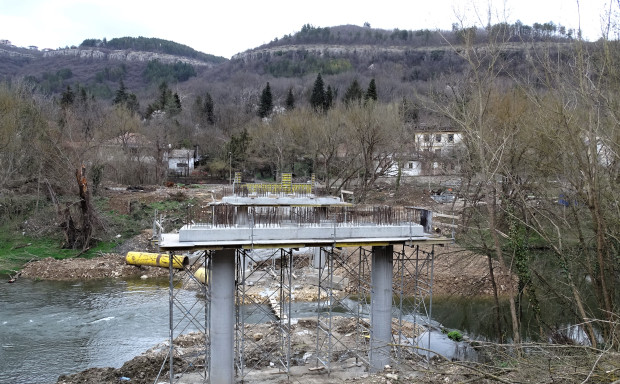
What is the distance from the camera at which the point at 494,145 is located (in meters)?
19.6

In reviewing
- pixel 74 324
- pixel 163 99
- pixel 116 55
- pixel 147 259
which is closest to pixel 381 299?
pixel 74 324

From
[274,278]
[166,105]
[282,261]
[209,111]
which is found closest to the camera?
[274,278]

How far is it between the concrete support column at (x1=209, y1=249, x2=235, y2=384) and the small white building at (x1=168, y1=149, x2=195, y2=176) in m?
52.7

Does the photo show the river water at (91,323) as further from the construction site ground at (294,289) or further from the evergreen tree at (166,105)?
the evergreen tree at (166,105)

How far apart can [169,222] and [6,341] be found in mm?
18431

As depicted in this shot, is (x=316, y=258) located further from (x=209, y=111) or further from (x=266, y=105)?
(x=209, y=111)

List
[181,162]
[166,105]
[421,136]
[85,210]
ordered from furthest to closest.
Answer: [166,105], [181,162], [421,136], [85,210]

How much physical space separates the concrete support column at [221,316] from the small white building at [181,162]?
5272cm

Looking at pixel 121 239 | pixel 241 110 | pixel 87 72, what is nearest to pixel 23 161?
pixel 121 239

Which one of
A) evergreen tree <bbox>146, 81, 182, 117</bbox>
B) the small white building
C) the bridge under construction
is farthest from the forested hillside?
the bridge under construction

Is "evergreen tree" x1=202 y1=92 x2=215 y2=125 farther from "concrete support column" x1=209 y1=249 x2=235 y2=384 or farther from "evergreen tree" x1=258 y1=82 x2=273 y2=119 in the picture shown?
"concrete support column" x1=209 y1=249 x2=235 y2=384

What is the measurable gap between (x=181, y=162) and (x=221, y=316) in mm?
55164

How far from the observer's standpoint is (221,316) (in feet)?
41.3

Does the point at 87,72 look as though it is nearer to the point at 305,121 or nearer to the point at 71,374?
the point at 305,121
